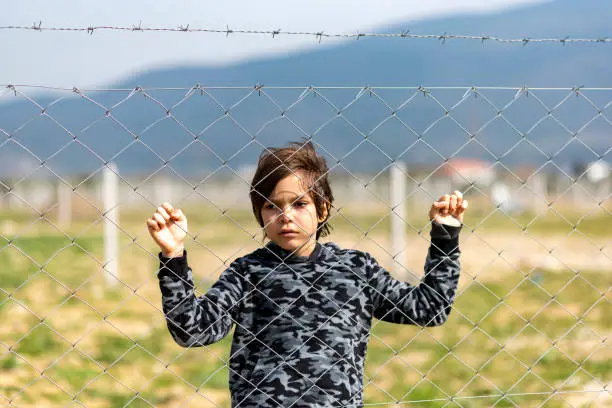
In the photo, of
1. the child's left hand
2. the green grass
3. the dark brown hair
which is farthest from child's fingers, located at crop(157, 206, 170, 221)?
the green grass

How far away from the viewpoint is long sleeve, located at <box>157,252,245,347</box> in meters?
2.33

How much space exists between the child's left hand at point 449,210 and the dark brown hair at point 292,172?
0.31 m

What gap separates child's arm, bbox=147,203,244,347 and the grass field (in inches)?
5.8

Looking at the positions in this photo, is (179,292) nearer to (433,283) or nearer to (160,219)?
(160,219)

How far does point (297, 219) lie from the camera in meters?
2.59

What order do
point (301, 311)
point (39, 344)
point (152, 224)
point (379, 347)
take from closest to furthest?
point (152, 224) < point (301, 311) < point (39, 344) < point (379, 347)

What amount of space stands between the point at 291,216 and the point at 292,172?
13 centimetres

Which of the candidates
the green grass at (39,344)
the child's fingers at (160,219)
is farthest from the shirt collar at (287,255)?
the green grass at (39,344)

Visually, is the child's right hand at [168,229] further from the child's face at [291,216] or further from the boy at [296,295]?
the child's face at [291,216]

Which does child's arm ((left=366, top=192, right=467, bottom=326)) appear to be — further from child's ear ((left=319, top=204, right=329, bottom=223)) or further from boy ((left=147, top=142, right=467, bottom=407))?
child's ear ((left=319, top=204, right=329, bottom=223))

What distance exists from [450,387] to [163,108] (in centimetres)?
338

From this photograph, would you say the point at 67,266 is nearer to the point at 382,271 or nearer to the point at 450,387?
the point at 450,387

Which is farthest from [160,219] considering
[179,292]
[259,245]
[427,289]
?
[259,245]

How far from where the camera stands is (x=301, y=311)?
252cm
